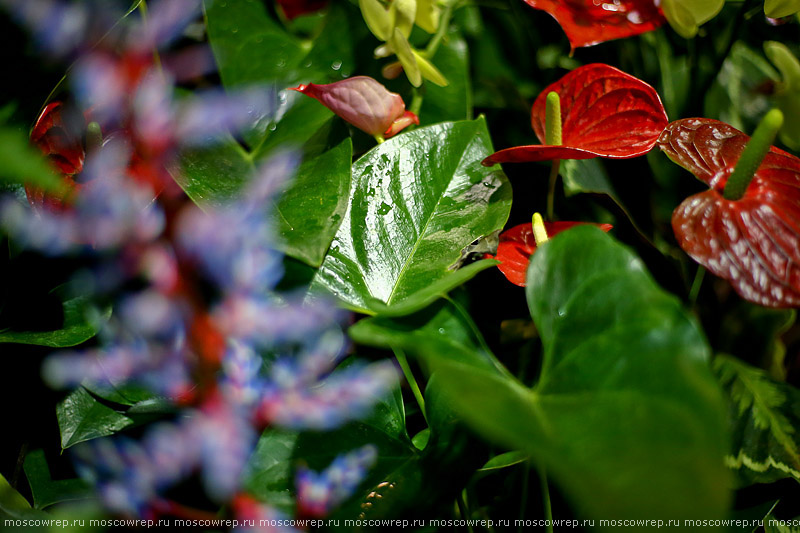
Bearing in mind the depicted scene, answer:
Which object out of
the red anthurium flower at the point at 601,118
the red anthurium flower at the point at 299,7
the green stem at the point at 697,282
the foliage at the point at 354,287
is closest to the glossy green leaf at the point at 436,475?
the foliage at the point at 354,287

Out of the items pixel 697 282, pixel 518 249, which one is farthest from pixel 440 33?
pixel 697 282

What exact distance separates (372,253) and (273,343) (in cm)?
12

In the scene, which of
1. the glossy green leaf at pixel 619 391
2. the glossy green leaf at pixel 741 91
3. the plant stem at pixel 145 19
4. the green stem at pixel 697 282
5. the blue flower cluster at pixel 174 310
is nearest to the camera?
the glossy green leaf at pixel 619 391

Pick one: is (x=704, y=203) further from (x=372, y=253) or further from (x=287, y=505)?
(x=287, y=505)

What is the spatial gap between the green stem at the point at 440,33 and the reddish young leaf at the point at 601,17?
0.36ft

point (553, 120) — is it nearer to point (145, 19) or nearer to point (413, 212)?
point (413, 212)

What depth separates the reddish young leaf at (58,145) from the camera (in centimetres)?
43

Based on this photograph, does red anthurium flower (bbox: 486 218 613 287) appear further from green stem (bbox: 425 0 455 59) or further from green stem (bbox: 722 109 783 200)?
green stem (bbox: 425 0 455 59)

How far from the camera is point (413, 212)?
1.64 feet

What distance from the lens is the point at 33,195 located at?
432 mm

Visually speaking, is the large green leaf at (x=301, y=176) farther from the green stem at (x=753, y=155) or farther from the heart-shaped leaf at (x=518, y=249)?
the green stem at (x=753, y=155)

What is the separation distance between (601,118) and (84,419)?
21.1 inches

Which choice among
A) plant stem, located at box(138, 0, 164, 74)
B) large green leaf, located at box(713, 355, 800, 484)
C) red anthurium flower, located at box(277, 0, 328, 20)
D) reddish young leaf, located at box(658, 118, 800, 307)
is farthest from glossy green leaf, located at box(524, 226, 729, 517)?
red anthurium flower, located at box(277, 0, 328, 20)

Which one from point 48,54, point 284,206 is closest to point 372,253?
point 284,206
